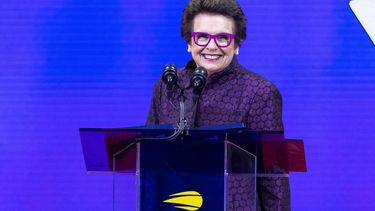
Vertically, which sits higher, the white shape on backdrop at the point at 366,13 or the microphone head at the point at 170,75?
the white shape on backdrop at the point at 366,13

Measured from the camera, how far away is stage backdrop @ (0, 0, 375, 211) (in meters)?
3.26

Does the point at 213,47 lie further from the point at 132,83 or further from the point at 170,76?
the point at 132,83

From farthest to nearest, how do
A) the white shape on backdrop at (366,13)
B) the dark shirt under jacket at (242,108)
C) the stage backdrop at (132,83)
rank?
the stage backdrop at (132,83)
the white shape on backdrop at (366,13)
the dark shirt under jacket at (242,108)

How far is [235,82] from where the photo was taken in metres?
2.17

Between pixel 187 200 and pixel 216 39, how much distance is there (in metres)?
0.55

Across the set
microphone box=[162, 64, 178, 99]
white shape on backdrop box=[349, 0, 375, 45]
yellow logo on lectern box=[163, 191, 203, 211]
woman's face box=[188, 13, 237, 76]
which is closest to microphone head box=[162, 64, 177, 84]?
microphone box=[162, 64, 178, 99]

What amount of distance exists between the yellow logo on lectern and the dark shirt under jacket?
1.06 ft

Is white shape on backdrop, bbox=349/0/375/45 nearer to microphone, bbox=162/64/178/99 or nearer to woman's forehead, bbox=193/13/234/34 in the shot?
woman's forehead, bbox=193/13/234/34

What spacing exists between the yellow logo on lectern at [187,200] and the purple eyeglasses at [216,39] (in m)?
0.51

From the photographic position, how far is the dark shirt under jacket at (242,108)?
210 cm

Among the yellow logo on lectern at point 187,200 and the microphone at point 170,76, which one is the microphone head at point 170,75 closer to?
the microphone at point 170,76

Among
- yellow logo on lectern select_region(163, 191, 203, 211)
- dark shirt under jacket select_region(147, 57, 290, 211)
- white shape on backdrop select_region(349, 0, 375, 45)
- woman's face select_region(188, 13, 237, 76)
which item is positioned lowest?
yellow logo on lectern select_region(163, 191, 203, 211)

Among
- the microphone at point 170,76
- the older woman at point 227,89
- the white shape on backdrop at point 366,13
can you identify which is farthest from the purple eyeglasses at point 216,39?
the white shape on backdrop at point 366,13

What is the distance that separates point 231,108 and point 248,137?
0.37m
